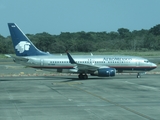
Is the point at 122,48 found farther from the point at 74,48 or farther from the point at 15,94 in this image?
the point at 15,94

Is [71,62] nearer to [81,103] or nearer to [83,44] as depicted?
[81,103]

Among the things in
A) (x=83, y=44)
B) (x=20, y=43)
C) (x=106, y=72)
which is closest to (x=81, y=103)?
(x=106, y=72)

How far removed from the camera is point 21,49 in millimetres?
45062

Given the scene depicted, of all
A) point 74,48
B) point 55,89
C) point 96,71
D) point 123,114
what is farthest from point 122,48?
point 123,114

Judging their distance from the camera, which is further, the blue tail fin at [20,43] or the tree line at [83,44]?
the tree line at [83,44]

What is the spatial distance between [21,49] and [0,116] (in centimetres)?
2463

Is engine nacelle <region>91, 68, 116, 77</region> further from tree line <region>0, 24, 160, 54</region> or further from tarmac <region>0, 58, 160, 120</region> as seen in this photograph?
tree line <region>0, 24, 160, 54</region>

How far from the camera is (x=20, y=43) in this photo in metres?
44.9

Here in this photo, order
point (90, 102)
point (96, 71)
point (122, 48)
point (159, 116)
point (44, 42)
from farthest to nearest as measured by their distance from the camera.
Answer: point (122, 48) → point (44, 42) → point (96, 71) → point (90, 102) → point (159, 116)

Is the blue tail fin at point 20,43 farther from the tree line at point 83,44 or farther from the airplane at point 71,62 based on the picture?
the tree line at point 83,44

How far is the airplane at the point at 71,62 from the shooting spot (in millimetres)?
44422

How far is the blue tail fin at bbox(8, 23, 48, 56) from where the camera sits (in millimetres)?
44625

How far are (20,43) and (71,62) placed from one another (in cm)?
681

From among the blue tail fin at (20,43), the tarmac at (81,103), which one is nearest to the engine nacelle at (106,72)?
the tarmac at (81,103)
